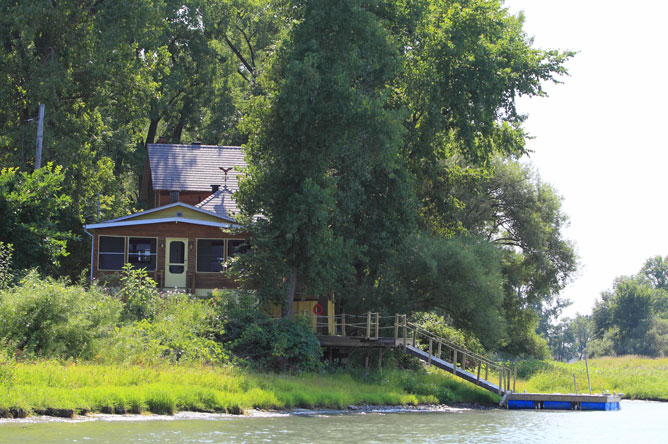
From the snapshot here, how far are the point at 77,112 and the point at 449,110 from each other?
1911cm

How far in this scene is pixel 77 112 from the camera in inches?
1799

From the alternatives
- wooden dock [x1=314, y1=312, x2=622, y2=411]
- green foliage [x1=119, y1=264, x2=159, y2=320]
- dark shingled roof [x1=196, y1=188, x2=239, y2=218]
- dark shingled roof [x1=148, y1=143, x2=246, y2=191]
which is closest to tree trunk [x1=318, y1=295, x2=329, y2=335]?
wooden dock [x1=314, y1=312, x2=622, y2=411]

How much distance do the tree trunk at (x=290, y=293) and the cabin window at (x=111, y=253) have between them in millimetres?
7833

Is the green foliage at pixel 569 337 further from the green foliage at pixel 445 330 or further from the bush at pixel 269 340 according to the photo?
the bush at pixel 269 340

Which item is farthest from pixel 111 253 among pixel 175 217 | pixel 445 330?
pixel 445 330

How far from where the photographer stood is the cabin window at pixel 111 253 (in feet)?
127

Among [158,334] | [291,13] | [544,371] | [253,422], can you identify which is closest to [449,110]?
[291,13]

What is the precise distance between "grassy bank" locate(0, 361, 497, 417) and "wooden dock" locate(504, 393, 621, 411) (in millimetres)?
3352

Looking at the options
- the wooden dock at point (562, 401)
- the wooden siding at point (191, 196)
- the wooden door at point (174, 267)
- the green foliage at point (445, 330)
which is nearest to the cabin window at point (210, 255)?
the wooden door at point (174, 267)

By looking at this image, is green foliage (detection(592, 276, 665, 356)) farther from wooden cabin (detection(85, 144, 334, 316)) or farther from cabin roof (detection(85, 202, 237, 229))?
cabin roof (detection(85, 202, 237, 229))

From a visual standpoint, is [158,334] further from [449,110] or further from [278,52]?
[449,110]

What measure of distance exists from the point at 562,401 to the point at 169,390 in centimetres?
1625

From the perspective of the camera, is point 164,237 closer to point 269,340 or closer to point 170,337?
point 269,340

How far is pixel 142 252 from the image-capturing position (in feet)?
127
